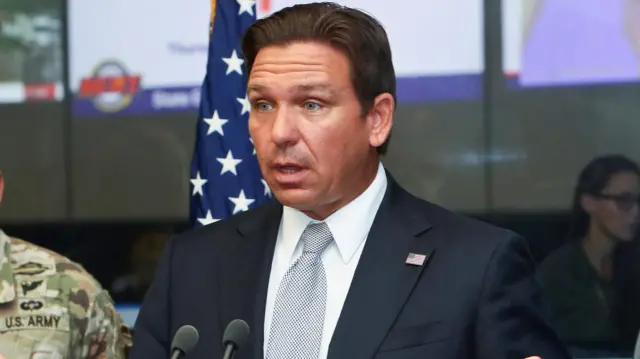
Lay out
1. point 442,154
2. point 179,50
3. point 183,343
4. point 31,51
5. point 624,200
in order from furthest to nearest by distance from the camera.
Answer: point 31,51 < point 179,50 < point 442,154 < point 624,200 < point 183,343

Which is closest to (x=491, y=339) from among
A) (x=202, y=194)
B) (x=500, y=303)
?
(x=500, y=303)

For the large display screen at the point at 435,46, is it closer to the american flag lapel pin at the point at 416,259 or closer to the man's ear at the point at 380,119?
the man's ear at the point at 380,119

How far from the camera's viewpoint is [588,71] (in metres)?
3.37

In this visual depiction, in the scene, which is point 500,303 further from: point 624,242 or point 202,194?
point 624,242

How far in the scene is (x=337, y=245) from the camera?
1.92m

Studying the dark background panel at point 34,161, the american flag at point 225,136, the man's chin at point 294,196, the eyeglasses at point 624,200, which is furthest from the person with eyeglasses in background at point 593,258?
the dark background panel at point 34,161

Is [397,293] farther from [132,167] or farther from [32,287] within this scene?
[132,167]

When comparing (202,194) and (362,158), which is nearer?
(362,158)

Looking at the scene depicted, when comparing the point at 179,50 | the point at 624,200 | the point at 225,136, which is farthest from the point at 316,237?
the point at 179,50

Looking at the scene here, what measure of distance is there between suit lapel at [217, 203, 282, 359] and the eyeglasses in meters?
1.67

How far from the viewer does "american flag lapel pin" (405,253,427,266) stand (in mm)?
1854

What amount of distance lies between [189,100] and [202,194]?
771 millimetres

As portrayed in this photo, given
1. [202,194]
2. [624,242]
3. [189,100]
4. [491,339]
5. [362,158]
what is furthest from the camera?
[189,100]

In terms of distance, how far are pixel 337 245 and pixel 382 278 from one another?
0.42 ft
